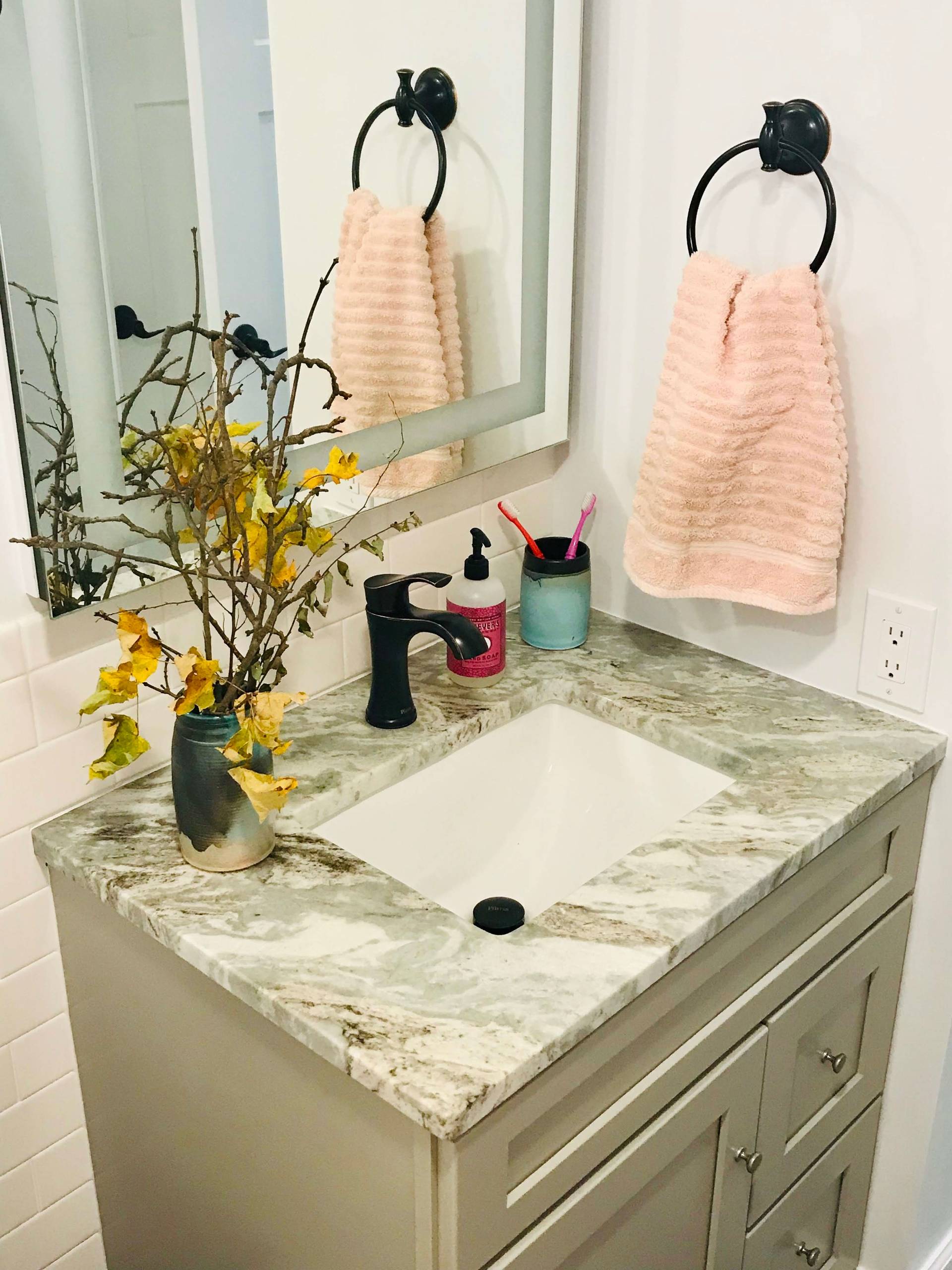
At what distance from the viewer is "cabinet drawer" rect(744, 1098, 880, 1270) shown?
57.2 inches

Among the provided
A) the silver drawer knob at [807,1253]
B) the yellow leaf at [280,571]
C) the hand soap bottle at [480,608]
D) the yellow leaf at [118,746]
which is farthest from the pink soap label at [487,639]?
the silver drawer knob at [807,1253]

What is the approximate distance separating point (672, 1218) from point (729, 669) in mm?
608

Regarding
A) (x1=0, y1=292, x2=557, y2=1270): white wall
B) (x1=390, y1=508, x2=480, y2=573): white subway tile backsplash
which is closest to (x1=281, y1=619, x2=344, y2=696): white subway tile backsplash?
(x1=0, y1=292, x2=557, y2=1270): white wall

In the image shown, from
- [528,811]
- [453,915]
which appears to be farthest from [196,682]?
[528,811]

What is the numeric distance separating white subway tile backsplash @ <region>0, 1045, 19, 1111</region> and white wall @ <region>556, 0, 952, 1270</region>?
88cm

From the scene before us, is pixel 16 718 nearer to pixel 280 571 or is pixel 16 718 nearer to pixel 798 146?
pixel 280 571

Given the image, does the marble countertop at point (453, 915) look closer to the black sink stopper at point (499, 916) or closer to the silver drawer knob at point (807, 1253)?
the black sink stopper at point (499, 916)

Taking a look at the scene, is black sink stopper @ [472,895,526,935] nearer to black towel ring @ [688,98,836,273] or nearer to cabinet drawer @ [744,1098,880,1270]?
cabinet drawer @ [744,1098,880,1270]

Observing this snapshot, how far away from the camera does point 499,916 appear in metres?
1.21

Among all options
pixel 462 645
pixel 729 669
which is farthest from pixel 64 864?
pixel 729 669

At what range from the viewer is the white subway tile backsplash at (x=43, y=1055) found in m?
1.27

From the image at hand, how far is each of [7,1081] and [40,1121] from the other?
0.25ft

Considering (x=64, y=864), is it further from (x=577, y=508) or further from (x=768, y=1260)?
(x=768, y=1260)

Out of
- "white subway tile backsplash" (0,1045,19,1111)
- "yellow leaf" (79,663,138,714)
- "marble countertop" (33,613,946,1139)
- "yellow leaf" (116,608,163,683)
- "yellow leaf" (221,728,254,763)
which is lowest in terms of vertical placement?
"white subway tile backsplash" (0,1045,19,1111)
